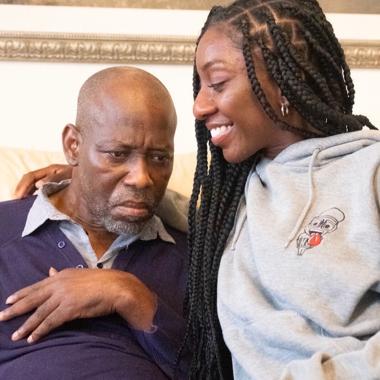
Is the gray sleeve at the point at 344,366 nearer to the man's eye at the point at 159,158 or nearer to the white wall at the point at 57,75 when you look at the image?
the man's eye at the point at 159,158

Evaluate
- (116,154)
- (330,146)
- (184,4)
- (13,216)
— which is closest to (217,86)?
(330,146)

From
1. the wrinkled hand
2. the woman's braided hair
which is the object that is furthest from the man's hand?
the wrinkled hand

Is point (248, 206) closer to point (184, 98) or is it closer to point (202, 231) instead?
point (202, 231)

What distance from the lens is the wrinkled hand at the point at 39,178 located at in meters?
1.49

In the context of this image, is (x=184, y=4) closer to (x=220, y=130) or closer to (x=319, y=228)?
(x=220, y=130)

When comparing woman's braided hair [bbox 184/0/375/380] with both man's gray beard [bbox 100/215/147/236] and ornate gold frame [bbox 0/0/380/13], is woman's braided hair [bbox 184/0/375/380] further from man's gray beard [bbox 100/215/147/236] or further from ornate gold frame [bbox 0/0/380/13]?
ornate gold frame [bbox 0/0/380/13]

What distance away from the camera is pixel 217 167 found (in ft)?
3.87

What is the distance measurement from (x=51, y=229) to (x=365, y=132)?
27.0 inches

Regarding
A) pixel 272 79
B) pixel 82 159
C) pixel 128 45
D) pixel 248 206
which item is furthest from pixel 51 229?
pixel 128 45

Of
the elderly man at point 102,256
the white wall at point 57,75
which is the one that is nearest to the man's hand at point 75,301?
the elderly man at point 102,256

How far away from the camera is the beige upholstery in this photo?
1.57 m

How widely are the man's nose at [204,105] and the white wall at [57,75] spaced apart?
787 millimetres

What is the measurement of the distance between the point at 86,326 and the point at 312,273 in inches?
20.1

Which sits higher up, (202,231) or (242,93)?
(242,93)
